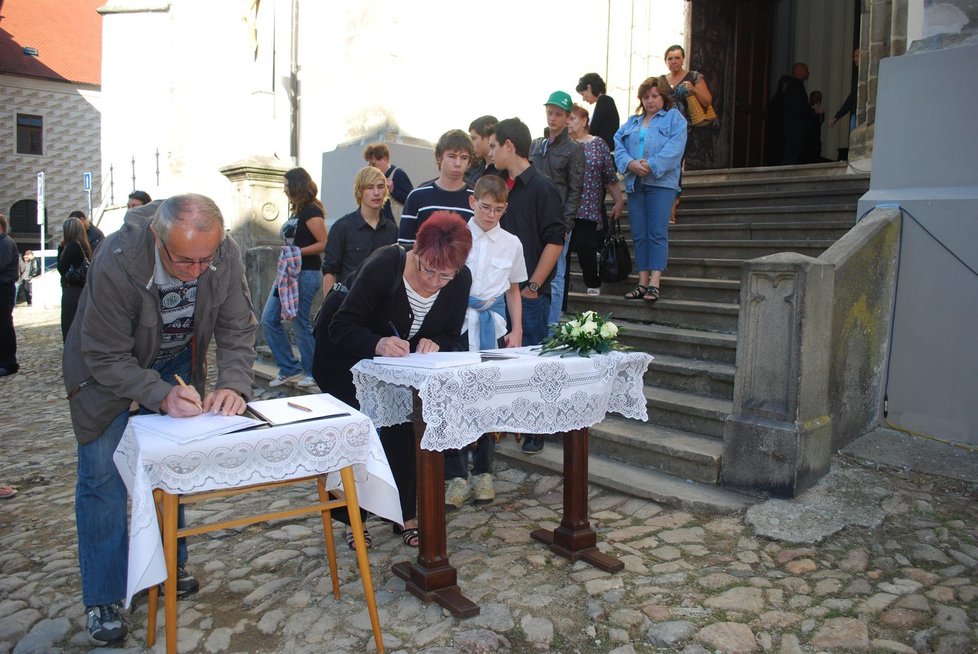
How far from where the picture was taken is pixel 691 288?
23.1ft

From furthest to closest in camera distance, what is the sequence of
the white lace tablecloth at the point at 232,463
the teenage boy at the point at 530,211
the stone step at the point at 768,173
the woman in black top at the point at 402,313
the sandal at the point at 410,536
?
the stone step at the point at 768,173 < the teenage boy at the point at 530,211 < the sandal at the point at 410,536 < the woman in black top at the point at 402,313 < the white lace tablecloth at the point at 232,463

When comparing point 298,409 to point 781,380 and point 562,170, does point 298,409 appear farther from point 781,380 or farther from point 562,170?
point 562,170

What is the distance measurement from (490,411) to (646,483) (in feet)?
5.92

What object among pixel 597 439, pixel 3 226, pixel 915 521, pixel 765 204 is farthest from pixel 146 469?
pixel 3 226

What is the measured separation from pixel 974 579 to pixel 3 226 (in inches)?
443

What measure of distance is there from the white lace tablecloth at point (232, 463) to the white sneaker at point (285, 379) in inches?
186

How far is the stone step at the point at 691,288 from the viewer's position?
679 cm

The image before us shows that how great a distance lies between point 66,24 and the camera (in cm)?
4116

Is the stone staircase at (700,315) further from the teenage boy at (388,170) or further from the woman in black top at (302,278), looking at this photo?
the woman in black top at (302,278)

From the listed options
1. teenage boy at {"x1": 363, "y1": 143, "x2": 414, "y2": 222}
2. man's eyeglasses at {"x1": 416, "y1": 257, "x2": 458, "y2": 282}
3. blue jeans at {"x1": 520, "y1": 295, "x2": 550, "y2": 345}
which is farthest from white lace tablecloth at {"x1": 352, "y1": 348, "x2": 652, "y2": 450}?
teenage boy at {"x1": 363, "y1": 143, "x2": 414, "y2": 222}

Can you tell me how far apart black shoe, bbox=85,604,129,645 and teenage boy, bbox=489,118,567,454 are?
3123 mm

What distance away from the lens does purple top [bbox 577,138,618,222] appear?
22.2 feet

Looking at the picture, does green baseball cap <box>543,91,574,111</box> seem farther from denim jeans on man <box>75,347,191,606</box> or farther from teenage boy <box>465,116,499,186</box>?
denim jeans on man <box>75,347,191,606</box>

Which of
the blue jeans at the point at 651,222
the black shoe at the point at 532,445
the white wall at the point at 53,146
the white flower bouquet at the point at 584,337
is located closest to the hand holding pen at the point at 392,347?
the white flower bouquet at the point at 584,337
